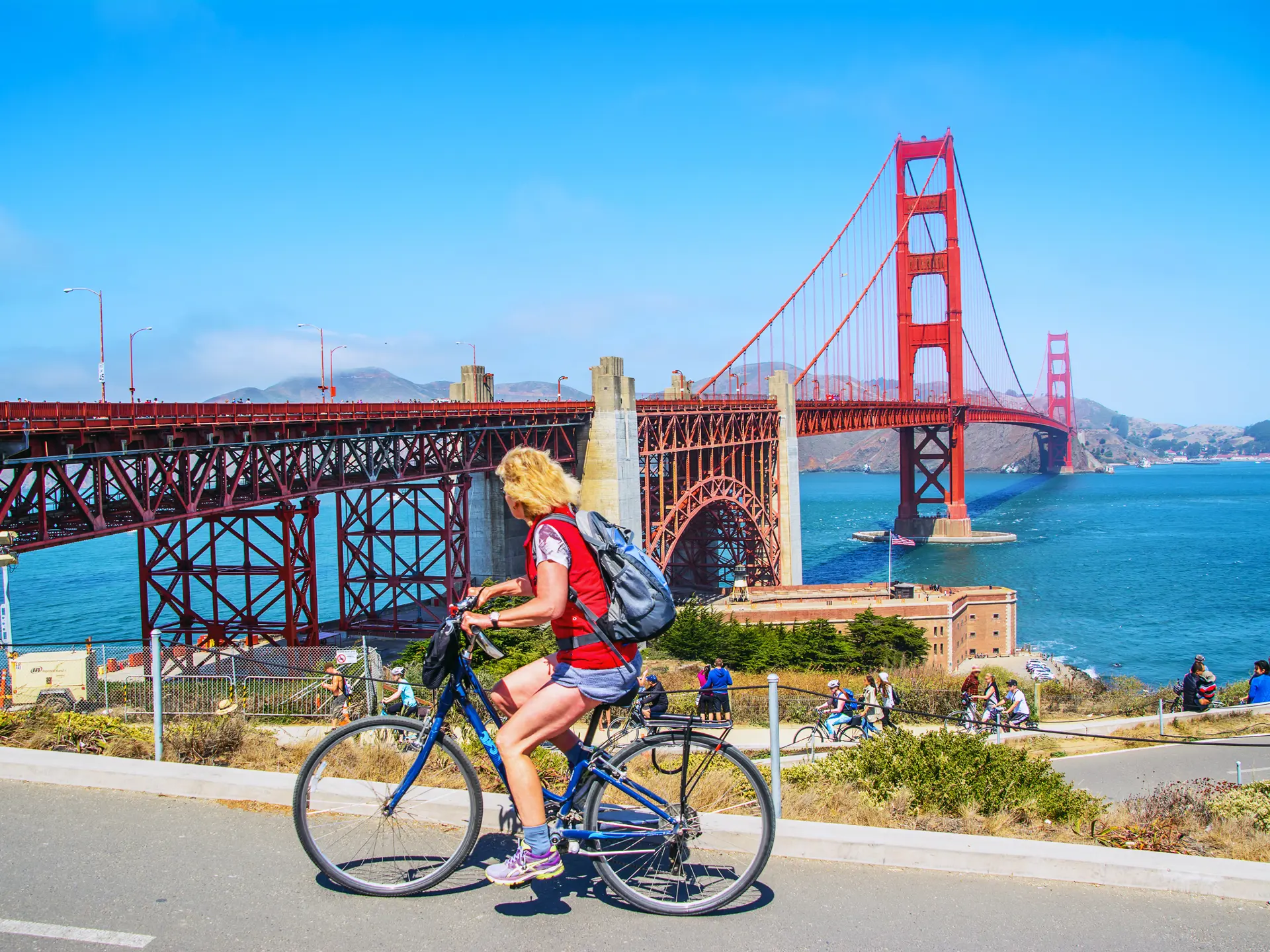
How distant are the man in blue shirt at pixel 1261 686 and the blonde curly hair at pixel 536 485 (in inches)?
462

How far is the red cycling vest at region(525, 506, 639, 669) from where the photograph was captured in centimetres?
394

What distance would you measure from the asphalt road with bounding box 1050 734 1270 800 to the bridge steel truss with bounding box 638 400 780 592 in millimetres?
23970

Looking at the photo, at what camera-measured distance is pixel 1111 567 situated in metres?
63.2

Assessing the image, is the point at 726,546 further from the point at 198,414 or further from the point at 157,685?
A: the point at 157,685

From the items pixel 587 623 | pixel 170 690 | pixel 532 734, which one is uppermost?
pixel 587 623

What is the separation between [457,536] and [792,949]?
27.8 metres

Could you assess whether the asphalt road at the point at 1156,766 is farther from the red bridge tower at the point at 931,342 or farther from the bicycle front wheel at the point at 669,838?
the red bridge tower at the point at 931,342

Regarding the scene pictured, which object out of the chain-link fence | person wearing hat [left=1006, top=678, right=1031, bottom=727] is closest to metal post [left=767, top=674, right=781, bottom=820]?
the chain-link fence

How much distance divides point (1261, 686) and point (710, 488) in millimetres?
29607

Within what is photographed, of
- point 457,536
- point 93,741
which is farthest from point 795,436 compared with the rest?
point 93,741

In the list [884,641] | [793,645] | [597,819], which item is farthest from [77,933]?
[884,641]

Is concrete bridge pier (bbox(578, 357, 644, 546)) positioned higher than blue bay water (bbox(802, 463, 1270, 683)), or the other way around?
concrete bridge pier (bbox(578, 357, 644, 546))

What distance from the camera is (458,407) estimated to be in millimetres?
Result: 29250

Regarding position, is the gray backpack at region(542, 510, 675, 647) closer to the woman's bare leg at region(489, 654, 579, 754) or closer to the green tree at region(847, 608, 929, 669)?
the woman's bare leg at region(489, 654, 579, 754)
